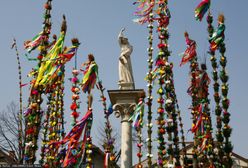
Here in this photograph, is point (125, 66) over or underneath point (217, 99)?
over

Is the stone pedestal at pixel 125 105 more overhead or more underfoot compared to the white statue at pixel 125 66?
more underfoot

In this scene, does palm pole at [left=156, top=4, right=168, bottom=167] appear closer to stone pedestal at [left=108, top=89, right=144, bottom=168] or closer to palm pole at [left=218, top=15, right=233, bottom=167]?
palm pole at [left=218, top=15, right=233, bottom=167]

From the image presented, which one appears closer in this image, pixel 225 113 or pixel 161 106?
pixel 225 113

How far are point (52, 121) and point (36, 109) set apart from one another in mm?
3150

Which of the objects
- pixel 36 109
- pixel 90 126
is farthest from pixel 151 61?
pixel 36 109

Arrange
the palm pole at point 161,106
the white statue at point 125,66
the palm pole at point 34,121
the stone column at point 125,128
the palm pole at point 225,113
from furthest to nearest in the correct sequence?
the white statue at point 125,66 → the stone column at point 125,128 → the palm pole at point 161,106 → the palm pole at point 225,113 → the palm pole at point 34,121

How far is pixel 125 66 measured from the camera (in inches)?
584

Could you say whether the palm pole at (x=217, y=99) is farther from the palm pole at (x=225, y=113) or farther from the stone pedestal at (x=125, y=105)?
the stone pedestal at (x=125, y=105)

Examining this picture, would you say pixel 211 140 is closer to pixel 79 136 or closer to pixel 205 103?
pixel 205 103

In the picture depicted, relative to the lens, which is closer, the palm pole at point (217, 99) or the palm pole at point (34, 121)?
the palm pole at point (34, 121)

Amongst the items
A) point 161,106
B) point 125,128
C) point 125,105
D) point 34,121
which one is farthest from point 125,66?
point 34,121

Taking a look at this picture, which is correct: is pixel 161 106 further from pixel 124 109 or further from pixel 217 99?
pixel 124 109

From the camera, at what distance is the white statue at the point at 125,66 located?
14453 mm

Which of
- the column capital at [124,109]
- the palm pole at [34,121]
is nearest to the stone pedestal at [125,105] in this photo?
the column capital at [124,109]
